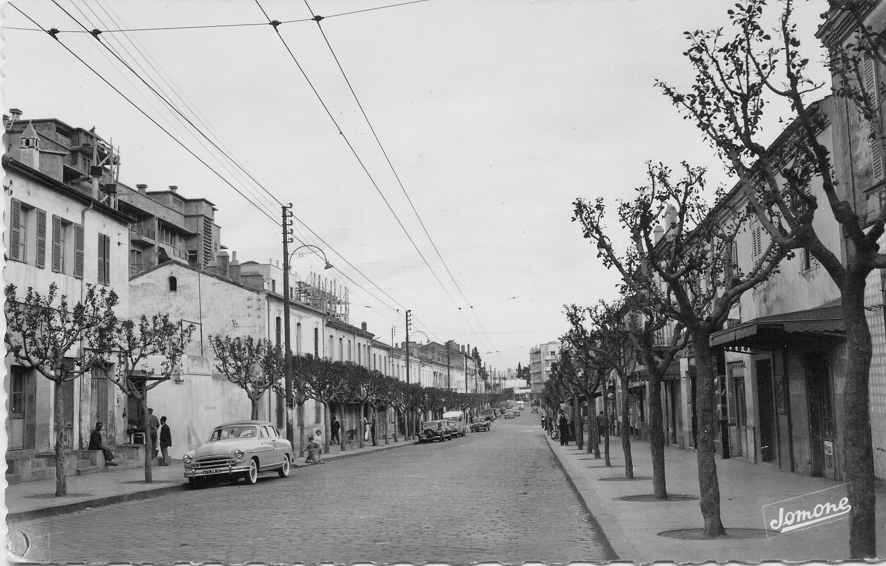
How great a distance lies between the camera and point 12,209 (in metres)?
25.2

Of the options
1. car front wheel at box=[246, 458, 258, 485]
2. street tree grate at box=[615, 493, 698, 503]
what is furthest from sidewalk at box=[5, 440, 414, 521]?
street tree grate at box=[615, 493, 698, 503]

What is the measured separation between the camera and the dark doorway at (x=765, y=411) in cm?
2538

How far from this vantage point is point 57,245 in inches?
1101

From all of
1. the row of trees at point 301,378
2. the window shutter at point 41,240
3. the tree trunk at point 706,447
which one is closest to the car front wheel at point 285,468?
the row of trees at point 301,378

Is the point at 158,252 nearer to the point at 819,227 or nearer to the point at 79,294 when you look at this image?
the point at 79,294

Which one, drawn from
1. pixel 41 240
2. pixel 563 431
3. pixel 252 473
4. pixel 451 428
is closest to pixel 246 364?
pixel 41 240

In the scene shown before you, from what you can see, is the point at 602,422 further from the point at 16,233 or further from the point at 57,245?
the point at 16,233

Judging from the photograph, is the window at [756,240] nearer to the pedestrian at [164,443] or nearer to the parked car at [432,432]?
the pedestrian at [164,443]

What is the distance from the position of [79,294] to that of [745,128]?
25.1 m

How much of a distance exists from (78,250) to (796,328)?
833 inches

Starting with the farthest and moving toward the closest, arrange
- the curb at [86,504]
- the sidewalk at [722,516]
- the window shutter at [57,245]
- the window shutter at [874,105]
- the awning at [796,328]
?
the window shutter at [57,245] → the awning at [796,328] → the curb at [86,504] → the window shutter at [874,105] → the sidewalk at [722,516]

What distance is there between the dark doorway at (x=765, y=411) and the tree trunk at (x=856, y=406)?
727 inches

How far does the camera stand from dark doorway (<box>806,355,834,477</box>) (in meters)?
20.1

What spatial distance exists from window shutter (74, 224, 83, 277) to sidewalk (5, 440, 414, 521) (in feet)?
20.3
